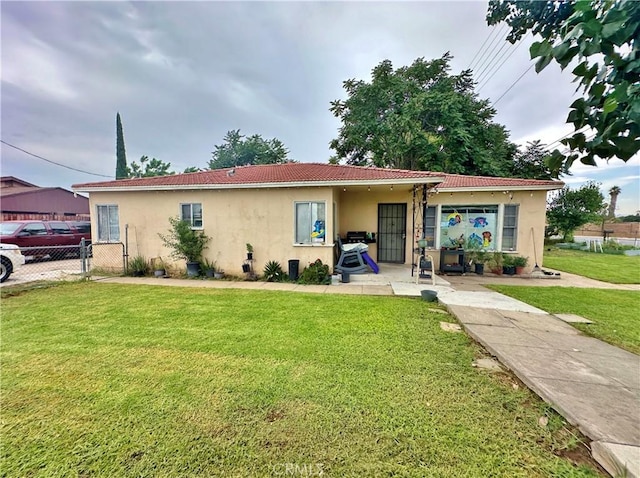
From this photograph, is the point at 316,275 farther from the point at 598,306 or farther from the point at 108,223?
the point at 108,223

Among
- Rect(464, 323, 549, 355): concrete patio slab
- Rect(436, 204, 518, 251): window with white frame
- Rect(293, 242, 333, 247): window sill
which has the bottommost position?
Rect(464, 323, 549, 355): concrete patio slab

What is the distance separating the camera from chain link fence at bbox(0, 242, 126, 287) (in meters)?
7.62

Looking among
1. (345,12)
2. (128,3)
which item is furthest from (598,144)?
(128,3)

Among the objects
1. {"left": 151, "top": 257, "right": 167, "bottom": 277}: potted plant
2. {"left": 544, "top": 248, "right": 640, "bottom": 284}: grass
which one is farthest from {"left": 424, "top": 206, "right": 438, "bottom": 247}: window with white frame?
{"left": 151, "top": 257, "right": 167, "bottom": 277}: potted plant

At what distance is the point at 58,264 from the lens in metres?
11.0

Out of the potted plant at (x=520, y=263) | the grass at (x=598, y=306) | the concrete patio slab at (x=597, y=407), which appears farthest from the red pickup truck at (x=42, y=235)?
the potted plant at (x=520, y=263)

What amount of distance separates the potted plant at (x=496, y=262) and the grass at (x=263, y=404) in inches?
234

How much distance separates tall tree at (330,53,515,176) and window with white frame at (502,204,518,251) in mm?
7113

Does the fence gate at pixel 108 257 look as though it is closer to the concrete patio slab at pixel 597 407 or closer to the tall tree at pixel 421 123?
the concrete patio slab at pixel 597 407

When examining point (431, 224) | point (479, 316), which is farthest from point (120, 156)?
point (479, 316)

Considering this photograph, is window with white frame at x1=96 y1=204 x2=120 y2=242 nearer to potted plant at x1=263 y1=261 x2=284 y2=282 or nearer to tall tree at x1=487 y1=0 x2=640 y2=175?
potted plant at x1=263 y1=261 x2=284 y2=282

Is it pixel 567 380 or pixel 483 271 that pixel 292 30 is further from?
pixel 567 380

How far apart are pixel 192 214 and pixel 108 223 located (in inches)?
129

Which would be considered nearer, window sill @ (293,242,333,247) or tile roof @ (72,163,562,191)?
tile roof @ (72,163,562,191)
